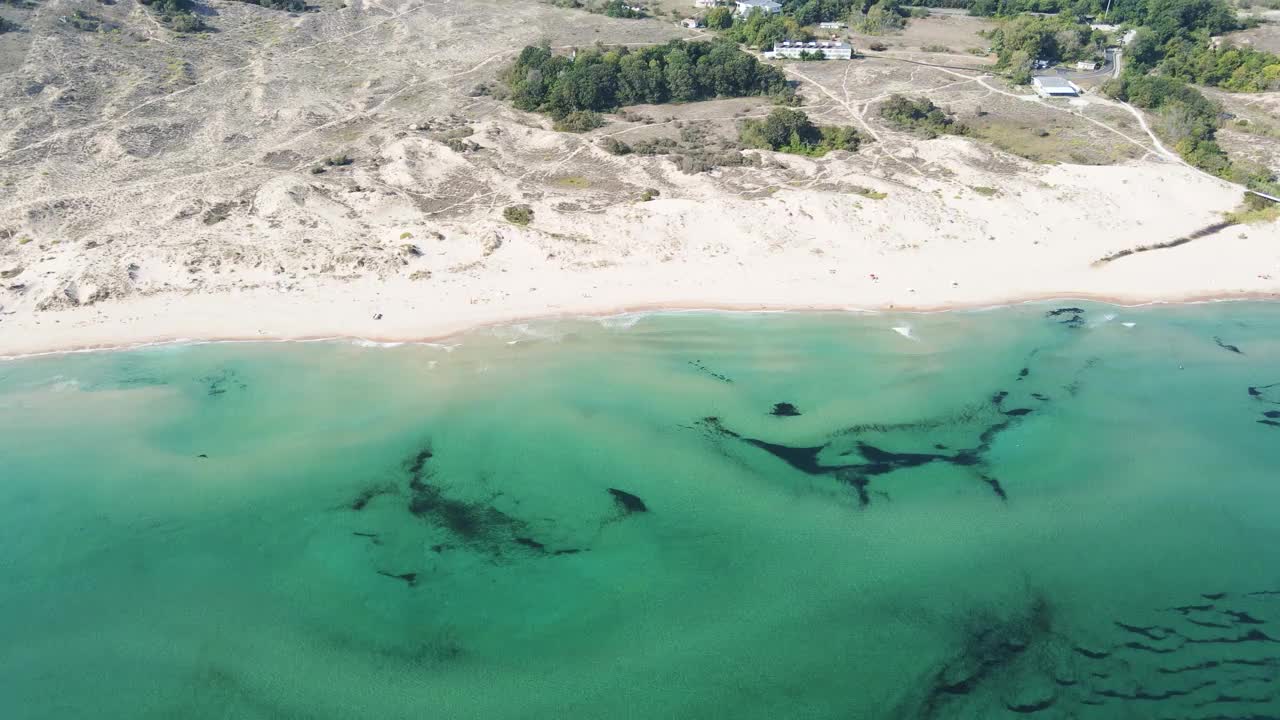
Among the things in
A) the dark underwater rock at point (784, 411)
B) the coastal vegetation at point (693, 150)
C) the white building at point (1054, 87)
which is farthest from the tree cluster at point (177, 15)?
the white building at point (1054, 87)

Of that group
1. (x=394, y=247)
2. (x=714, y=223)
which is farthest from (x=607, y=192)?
(x=394, y=247)

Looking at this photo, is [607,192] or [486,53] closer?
[607,192]

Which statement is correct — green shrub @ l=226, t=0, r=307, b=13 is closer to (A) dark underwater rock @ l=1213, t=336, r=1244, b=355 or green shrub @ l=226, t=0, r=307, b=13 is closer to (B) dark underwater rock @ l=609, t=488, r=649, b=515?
(B) dark underwater rock @ l=609, t=488, r=649, b=515

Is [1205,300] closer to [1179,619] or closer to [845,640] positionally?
[1179,619]

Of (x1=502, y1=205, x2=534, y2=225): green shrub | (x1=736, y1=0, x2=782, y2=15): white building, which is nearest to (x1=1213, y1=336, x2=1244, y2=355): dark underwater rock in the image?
(x1=502, y1=205, x2=534, y2=225): green shrub

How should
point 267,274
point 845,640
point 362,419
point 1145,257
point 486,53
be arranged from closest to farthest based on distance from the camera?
point 845,640, point 362,419, point 267,274, point 1145,257, point 486,53

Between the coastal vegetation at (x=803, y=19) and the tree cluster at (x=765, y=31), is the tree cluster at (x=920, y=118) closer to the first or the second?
the tree cluster at (x=765, y=31)
